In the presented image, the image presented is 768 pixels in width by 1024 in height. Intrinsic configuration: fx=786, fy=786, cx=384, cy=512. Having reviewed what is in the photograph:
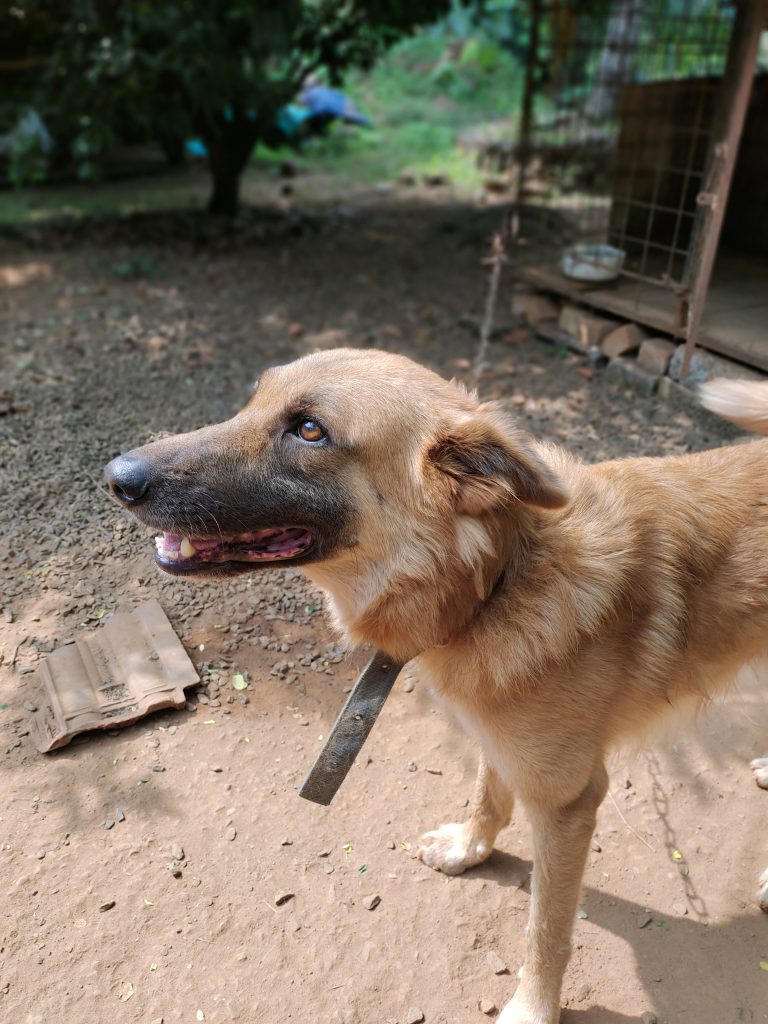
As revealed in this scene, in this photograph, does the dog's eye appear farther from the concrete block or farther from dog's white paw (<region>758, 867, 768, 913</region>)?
the concrete block

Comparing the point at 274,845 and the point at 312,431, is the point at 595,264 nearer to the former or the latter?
the point at 312,431

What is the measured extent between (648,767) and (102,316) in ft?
20.2

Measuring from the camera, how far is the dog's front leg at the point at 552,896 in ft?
8.07

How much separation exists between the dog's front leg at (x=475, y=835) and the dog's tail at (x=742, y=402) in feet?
5.62

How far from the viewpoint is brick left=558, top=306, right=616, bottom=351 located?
686 centimetres

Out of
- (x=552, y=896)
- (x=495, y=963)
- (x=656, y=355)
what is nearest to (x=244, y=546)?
(x=552, y=896)

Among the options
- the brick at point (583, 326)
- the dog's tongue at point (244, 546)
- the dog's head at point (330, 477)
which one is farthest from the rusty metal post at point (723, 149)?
the dog's tongue at point (244, 546)

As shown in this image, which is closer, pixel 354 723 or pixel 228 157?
pixel 354 723

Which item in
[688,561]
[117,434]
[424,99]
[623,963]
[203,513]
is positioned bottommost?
[623,963]

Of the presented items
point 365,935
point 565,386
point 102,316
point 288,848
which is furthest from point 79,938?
point 102,316

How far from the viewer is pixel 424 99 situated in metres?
19.7

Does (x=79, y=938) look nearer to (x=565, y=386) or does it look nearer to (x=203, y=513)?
(x=203, y=513)

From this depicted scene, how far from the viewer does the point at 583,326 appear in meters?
6.95

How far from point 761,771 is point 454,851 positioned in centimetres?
146
